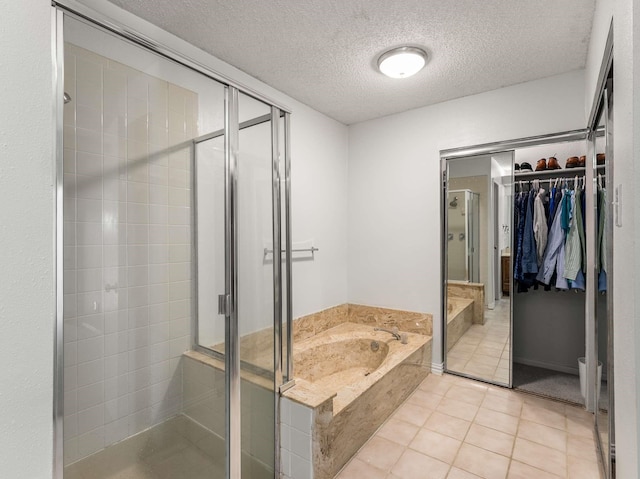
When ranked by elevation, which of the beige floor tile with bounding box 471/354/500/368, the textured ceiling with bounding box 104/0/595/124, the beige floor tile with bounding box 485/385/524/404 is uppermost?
the textured ceiling with bounding box 104/0/595/124

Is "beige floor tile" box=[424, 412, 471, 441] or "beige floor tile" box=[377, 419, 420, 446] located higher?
"beige floor tile" box=[424, 412, 471, 441]

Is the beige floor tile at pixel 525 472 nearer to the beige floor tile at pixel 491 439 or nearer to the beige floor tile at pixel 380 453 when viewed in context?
the beige floor tile at pixel 491 439

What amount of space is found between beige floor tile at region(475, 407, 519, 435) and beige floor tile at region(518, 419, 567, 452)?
0.05m

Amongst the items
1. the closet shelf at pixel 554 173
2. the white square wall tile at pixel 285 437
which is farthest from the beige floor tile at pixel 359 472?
the closet shelf at pixel 554 173

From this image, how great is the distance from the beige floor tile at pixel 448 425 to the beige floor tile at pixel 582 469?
21.6 inches

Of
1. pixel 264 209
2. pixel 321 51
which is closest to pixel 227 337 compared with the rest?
pixel 264 209

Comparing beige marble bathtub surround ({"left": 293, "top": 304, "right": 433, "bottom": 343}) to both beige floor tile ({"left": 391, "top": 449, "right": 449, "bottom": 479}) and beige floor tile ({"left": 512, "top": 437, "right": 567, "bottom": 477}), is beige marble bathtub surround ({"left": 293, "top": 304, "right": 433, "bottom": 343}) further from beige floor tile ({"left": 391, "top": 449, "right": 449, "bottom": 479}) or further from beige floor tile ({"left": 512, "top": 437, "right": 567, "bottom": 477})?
beige floor tile ({"left": 391, "top": 449, "right": 449, "bottom": 479})

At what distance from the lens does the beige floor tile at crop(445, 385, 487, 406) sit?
2543 mm

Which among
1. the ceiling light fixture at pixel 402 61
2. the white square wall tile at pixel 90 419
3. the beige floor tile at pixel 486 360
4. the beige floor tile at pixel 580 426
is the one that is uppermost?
the ceiling light fixture at pixel 402 61

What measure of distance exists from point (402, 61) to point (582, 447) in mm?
2656

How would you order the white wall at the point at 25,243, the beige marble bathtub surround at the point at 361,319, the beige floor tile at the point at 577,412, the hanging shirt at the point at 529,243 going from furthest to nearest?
the beige marble bathtub surround at the point at 361,319
the hanging shirt at the point at 529,243
the beige floor tile at the point at 577,412
the white wall at the point at 25,243

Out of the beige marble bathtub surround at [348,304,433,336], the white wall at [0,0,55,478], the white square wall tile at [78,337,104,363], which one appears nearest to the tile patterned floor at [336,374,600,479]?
the beige marble bathtub surround at [348,304,433,336]

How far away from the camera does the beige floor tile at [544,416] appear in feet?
7.29

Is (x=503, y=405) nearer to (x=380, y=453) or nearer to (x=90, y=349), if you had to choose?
(x=380, y=453)
